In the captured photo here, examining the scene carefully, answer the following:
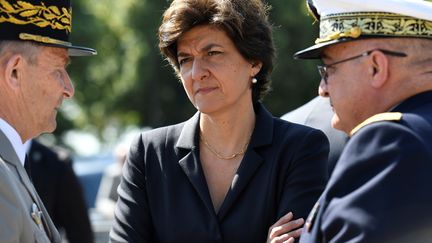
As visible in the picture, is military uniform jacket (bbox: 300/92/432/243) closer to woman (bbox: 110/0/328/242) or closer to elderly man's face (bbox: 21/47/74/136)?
woman (bbox: 110/0/328/242)

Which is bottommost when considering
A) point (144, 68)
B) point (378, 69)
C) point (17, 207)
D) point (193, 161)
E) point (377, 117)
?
point (144, 68)

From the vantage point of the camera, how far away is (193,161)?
4629 millimetres

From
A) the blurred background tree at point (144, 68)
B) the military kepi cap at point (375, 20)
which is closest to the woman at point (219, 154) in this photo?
the military kepi cap at point (375, 20)

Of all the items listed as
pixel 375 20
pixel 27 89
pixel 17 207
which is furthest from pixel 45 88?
pixel 375 20

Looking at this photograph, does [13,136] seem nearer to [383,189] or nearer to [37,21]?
[37,21]

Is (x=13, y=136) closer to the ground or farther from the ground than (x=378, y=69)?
closer to the ground

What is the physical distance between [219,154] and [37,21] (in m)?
1.16

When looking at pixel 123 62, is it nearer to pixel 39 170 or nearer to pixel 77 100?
pixel 77 100

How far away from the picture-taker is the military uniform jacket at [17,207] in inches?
137

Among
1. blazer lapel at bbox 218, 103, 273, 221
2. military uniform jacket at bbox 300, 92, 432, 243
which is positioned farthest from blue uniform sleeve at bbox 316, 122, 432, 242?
blazer lapel at bbox 218, 103, 273, 221

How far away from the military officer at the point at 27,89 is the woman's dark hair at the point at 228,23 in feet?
1.96

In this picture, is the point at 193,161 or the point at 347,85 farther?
the point at 193,161

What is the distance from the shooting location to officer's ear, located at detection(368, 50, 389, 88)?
343cm

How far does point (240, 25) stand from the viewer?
4.62 m
